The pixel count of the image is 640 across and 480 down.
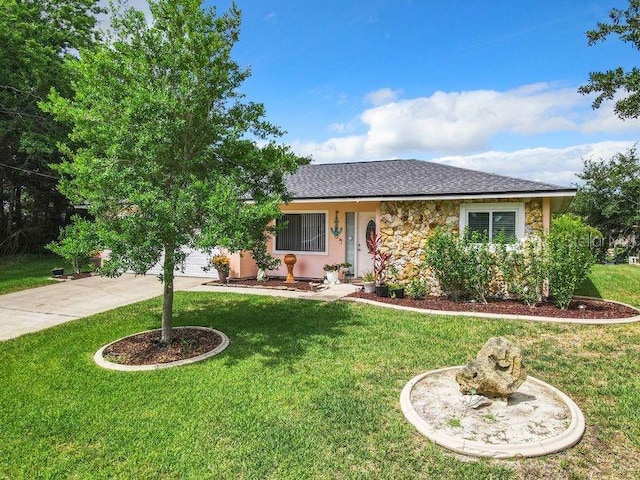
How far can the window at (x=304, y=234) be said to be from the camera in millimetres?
13266

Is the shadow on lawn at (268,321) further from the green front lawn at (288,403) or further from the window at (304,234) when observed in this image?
the window at (304,234)

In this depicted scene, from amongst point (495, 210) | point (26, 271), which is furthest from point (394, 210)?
point (26, 271)

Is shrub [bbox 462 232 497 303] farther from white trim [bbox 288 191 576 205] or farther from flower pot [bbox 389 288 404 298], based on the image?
flower pot [bbox 389 288 404 298]

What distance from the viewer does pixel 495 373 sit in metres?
4.15

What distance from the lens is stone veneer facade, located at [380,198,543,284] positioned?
1064cm

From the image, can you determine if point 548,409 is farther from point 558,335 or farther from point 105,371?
point 105,371

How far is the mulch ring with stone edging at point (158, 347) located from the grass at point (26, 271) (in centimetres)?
739

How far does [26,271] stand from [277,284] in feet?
34.2

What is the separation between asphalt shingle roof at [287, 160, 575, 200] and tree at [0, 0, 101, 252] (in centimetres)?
837

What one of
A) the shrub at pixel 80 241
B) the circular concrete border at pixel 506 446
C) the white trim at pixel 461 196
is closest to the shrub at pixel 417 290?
the white trim at pixel 461 196

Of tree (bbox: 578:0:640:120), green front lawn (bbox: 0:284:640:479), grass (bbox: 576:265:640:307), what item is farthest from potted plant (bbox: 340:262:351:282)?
tree (bbox: 578:0:640:120)

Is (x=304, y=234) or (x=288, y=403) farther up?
(x=304, y=234)

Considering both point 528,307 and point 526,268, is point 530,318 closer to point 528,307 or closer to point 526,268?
point 528,307

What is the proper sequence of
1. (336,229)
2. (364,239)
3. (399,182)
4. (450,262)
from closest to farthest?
(450,262) → (399,182) → (364,239) → (336,229)
